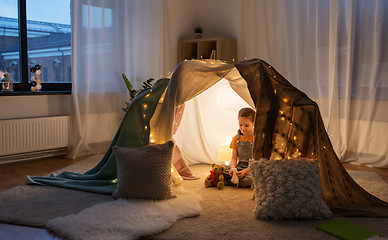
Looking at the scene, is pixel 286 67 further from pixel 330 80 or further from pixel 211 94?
pixel 211 94

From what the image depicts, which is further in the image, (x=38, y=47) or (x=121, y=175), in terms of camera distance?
(x=38, y=47)

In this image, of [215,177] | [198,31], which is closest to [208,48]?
[198,31]

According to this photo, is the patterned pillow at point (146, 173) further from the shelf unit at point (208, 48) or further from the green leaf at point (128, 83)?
the shelf unit at point (208, 48)

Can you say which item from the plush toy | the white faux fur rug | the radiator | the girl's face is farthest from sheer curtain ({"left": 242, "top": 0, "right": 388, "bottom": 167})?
the radiator

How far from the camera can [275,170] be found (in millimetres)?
2561

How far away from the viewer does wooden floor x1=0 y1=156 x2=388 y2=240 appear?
7.51ft

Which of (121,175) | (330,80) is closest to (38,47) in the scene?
(121,175)

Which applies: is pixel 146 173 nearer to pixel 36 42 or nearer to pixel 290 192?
pixel 290 192

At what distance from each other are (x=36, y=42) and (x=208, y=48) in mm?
2154

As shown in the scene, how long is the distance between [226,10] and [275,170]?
341 cm

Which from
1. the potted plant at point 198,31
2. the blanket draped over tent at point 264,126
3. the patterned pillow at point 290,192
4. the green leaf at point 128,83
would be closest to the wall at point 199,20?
the potted plant at point 198,31

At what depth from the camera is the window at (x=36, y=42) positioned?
4441 millimetres

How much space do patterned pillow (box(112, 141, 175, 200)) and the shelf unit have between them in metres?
2.60

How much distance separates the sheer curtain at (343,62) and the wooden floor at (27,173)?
0.32m
